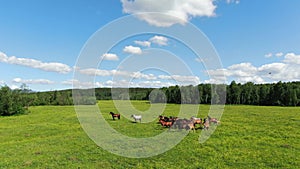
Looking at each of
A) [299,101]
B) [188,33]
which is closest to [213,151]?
[188,33]

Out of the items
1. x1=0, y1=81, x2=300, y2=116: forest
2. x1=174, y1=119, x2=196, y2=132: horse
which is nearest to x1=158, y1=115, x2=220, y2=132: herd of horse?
x1=174, y1=119, x2=196, y2=132: horse

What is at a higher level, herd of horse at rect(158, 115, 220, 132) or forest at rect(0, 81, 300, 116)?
forest at rect(0, 81, 300, 116)

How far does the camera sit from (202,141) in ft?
52.2

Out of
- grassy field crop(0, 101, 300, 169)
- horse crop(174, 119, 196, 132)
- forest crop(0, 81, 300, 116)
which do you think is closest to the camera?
grassy field crop(0, 101, 300, 169)

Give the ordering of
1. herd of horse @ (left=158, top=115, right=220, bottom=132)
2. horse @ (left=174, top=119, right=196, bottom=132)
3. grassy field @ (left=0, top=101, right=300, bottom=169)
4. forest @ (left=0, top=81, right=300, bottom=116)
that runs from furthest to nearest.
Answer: forest @ (left=0, top=81, right=300, bottom=116)
herd of horse @ (left=158, top=115, right=220, bottom=132)
horse @ (left=174, top=119, right=196, bottom=132)
grassy field @ (left=0, top=101, right=300, bottom=169)

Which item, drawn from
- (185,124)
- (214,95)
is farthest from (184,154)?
(214,95)

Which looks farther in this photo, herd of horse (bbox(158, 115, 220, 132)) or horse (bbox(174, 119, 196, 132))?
herd of horse (bbox(158, 115, 220, 132))

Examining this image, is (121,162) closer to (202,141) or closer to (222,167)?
(222,167)

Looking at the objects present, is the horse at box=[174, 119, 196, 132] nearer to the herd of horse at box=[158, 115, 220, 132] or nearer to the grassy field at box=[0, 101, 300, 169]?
the herd of horse at box=[158, 115, 220, 132]

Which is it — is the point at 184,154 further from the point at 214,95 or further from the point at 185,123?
the point at 214,95

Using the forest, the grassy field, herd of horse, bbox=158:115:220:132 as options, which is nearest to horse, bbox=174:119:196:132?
herd of horse, bbox=158:115:220:132

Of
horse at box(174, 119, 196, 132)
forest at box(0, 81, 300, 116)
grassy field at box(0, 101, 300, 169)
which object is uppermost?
forest at box(0, 81, 300, 116)

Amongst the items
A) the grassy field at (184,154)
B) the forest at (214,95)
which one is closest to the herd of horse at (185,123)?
the grassy field at (184,154)

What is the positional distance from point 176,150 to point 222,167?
3.39 m
